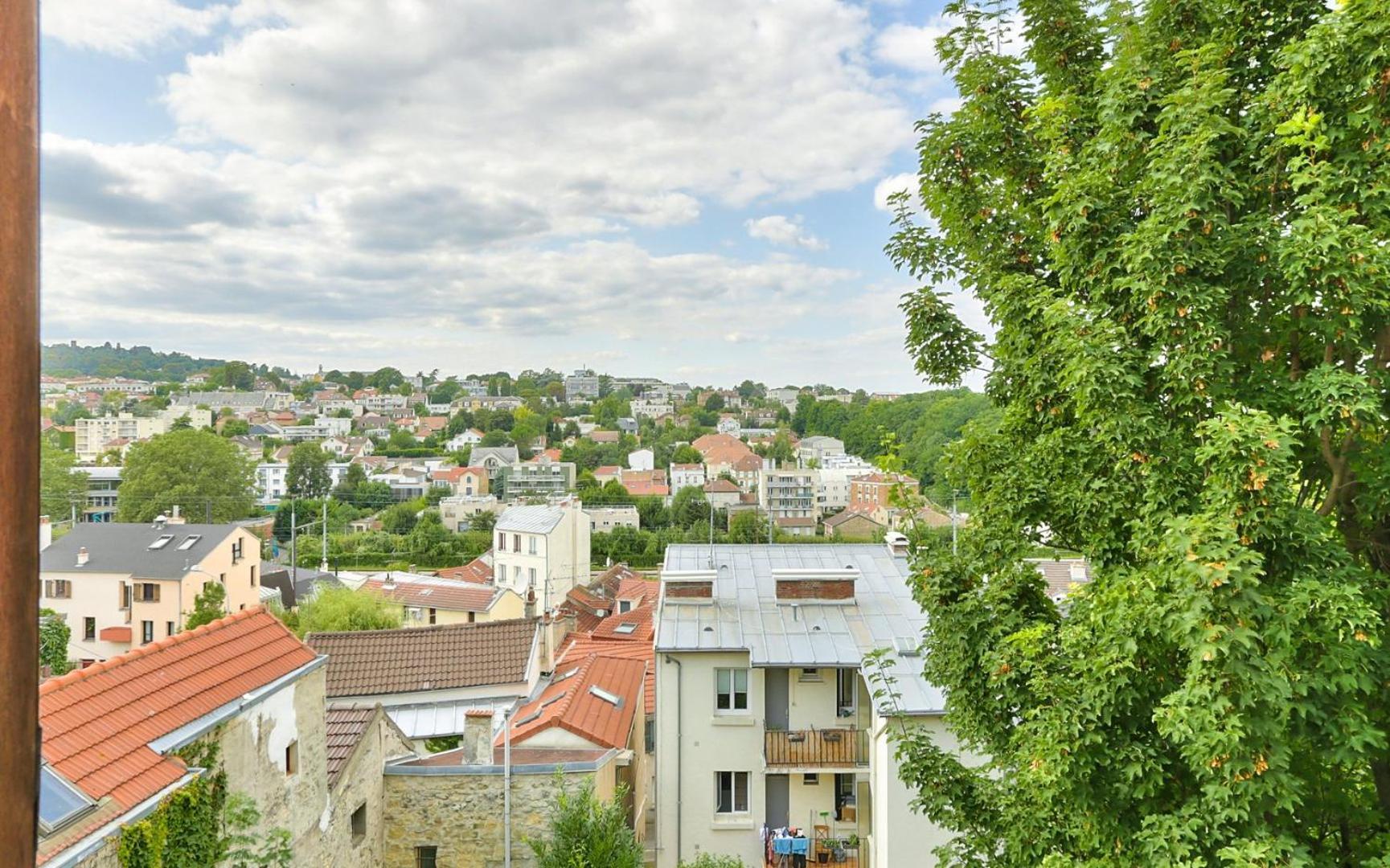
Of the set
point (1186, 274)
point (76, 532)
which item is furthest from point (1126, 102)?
point (76, 532)

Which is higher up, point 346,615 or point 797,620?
point 797,620

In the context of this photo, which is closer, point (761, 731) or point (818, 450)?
point (761, 731)

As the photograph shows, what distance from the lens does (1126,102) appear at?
4.49m

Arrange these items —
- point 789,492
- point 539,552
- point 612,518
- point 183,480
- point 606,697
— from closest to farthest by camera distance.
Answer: point 606,697 → point 539,552 → point 183,480 → point 612,518 → point 789,492

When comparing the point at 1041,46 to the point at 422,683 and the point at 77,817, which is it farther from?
the point at 422,683

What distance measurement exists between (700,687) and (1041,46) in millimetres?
10714

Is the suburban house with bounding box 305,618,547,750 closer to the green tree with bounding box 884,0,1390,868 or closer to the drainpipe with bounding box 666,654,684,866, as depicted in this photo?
the drainpipe with bounding box 666,654,684,866

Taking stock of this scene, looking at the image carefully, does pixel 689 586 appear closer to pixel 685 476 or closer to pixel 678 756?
pixel 678 756

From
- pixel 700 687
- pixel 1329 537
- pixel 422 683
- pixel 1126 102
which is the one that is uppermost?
pixel 1126 102

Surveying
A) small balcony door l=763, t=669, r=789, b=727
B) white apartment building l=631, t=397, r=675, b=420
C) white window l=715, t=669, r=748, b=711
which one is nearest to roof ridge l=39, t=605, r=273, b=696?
white window l=715, t=669, r=748, b=711

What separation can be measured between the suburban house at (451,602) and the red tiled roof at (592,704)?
1218 centimetres

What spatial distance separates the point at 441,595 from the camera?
3244 cm

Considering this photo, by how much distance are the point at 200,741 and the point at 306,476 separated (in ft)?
262

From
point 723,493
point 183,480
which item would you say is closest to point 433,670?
point 183,480
